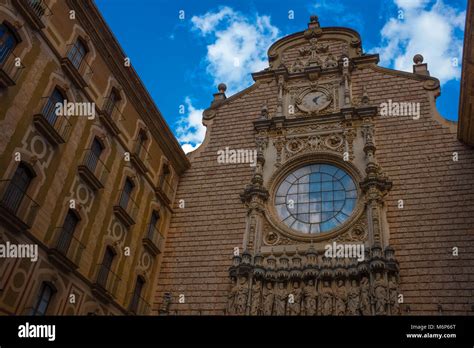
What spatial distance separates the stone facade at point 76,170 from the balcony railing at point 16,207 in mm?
30

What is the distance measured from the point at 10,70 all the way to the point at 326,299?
13.2 m

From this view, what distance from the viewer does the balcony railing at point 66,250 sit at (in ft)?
48.9

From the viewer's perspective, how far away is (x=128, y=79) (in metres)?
20.6

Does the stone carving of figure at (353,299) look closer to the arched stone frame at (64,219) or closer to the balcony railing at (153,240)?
the balcony railing at (153,240)

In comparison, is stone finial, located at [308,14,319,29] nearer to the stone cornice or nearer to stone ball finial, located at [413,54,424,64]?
stone ball finial, located at [413,54,424,64]

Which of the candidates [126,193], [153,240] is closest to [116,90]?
[126,193]

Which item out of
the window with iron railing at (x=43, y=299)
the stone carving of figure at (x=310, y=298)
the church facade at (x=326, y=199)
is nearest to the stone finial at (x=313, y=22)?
the church facade at (x=326, y=199)

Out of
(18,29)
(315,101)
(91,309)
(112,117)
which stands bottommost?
(91,309)

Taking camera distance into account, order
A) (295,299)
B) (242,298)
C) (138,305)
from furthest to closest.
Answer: (138,305), (242,298), (295,299)

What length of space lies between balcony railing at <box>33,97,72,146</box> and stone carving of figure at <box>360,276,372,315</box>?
1171cm

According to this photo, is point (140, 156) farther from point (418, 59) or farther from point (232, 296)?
point (418, 59)

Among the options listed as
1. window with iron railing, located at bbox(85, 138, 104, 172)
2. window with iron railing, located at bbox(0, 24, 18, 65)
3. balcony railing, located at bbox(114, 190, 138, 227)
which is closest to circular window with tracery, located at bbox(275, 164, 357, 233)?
balcony railing, located at bbox(114, 190, 138, 227)
